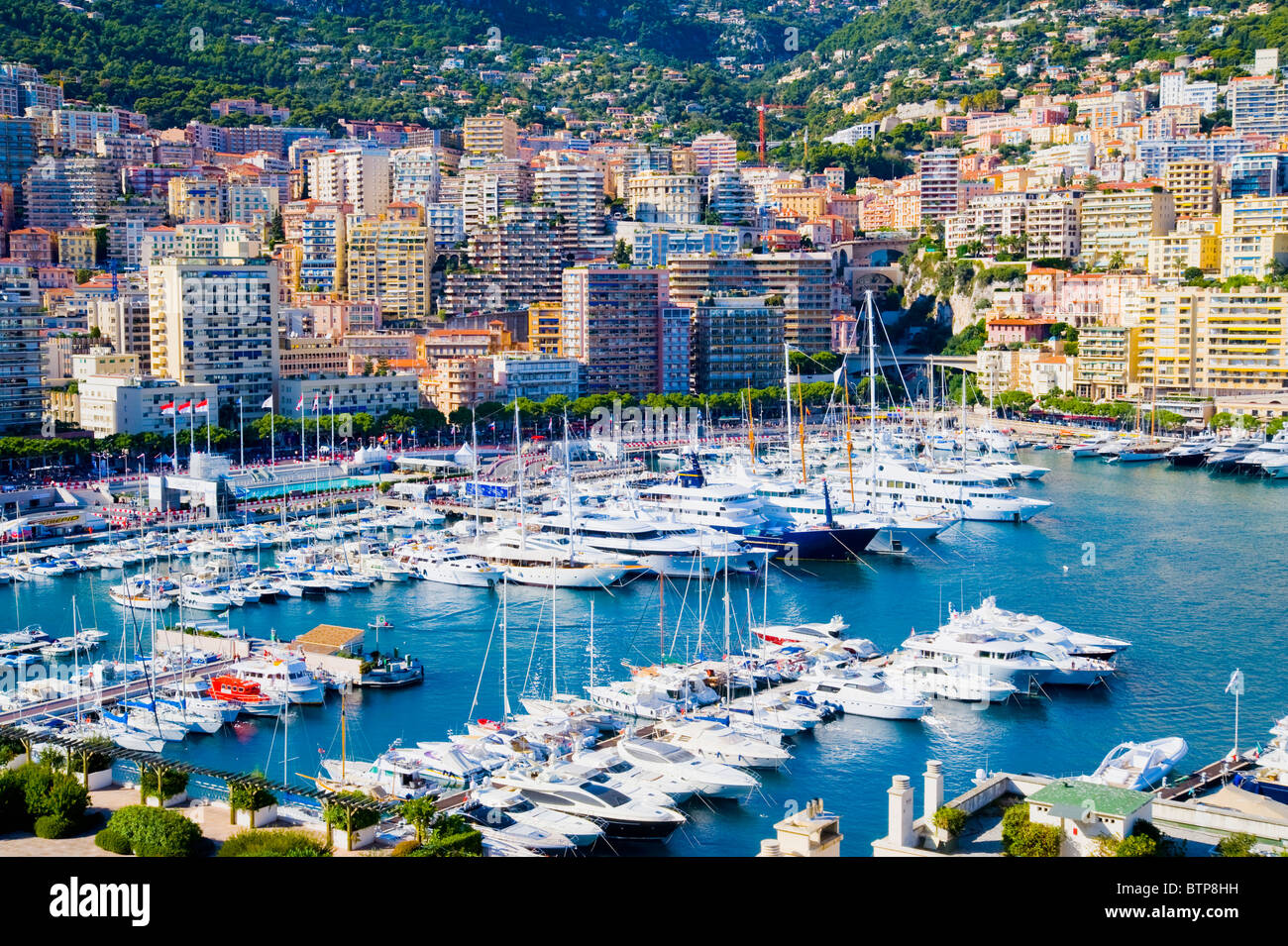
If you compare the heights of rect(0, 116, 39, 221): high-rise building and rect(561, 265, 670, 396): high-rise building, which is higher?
rect(0, 116, 39, 221): high-rise building

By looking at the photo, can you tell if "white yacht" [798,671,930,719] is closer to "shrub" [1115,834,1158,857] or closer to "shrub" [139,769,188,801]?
"shrub" [1115,834,1158,857]

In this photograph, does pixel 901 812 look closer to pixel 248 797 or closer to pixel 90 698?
pixel 248 797

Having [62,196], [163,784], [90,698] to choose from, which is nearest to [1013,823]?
[163,784]

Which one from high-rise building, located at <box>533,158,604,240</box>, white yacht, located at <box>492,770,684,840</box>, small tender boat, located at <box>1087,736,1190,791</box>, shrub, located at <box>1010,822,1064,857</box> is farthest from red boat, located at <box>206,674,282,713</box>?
high-rise building, located at <box>533,158,604,240</box>

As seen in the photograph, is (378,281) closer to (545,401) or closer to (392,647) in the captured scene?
(545,401)

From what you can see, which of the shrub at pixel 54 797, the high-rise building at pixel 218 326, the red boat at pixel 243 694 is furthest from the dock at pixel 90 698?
the high-rise building at pixel 218 326
